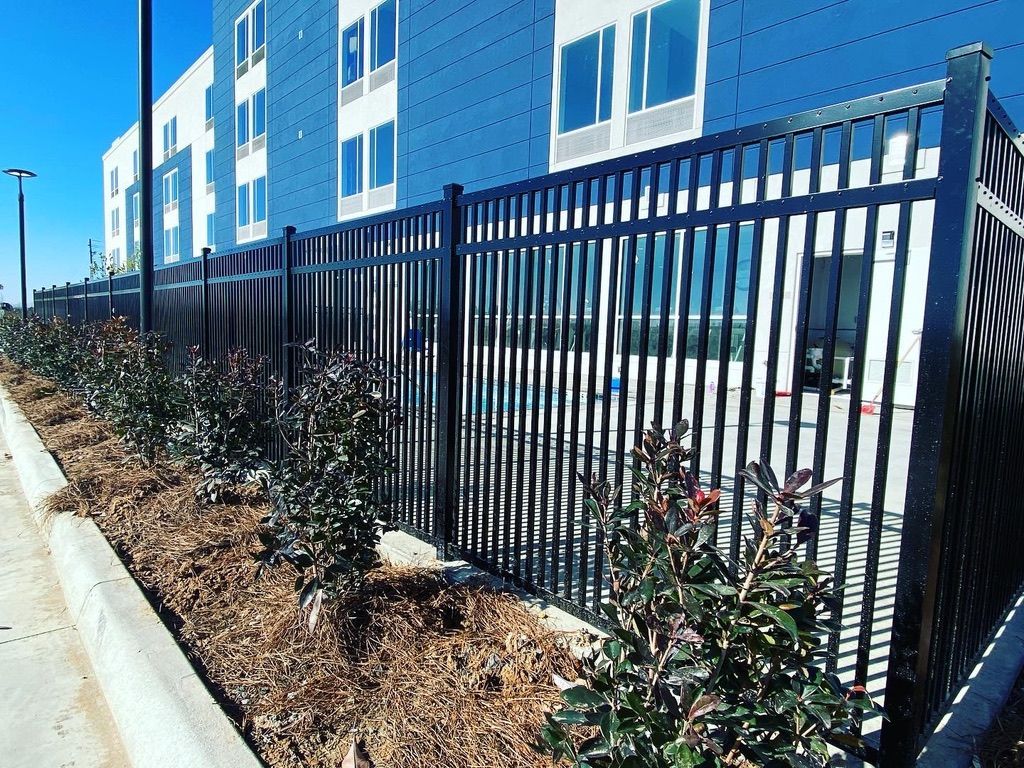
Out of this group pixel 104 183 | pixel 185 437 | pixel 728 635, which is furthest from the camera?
pixel 104 183

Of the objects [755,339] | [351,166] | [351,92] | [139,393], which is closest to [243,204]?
[351,166]

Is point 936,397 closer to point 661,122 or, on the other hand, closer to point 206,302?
point 206,302

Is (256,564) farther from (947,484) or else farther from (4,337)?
(4,337)

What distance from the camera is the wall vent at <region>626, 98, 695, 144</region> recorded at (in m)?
12.6

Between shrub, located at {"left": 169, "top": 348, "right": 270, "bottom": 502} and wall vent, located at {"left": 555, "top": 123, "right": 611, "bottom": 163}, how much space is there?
1119 centimetres

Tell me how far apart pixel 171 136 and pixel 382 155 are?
25.6 meters

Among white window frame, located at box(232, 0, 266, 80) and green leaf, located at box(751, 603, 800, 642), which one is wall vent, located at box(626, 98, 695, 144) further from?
white window frame, located at box(232, 0, 266, 80)

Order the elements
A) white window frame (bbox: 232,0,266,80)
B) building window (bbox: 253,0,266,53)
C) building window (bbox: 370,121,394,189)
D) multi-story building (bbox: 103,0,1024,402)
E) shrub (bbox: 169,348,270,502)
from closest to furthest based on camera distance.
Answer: shrub (bbox: 169,348,270,502) → multi-story building (bbox: 103,0,1024,402) → building window (bbox: 370,121,394,189) → building window (bbox: 253,0,266,53) → white window frame (bbox: 232,0,266,80)

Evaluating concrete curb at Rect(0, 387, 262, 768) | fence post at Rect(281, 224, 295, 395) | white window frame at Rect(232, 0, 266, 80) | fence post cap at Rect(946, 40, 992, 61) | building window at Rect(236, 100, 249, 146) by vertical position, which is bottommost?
concrete curb at Rect(0, 387, 262, 768)

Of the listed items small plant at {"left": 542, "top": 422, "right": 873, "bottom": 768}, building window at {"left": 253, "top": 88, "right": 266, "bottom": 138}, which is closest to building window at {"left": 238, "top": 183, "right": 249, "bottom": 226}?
building window at {"left": 253, "top": 88, "right": 266, "bottom": 138}

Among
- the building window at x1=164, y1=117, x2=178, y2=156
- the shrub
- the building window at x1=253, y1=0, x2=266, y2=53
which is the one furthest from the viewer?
the building window at x1=164, y1=117, x2=178, y2=156

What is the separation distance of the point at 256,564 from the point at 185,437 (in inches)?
72.3

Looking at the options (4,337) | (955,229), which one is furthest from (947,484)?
(4,337)

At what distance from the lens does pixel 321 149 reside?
23.8m
